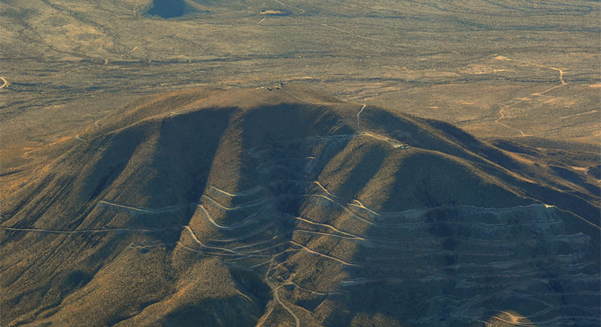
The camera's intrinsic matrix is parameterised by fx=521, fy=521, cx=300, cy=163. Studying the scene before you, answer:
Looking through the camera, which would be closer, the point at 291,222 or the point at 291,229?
the point at 291,229

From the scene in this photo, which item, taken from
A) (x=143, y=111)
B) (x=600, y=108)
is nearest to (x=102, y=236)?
(x=143, y=111)

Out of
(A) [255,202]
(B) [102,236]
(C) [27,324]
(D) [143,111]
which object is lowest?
(C) [27,324]

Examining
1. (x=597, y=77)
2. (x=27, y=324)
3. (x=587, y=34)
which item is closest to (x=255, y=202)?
(x=27, y=324)

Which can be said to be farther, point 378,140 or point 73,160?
point 73,160

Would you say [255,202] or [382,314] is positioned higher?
[255,202]

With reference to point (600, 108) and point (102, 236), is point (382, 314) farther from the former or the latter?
point (600, 108)

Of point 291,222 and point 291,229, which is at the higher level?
point 291,222

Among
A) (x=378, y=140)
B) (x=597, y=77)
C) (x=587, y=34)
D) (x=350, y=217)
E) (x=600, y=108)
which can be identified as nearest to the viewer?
(x=350, y=217)

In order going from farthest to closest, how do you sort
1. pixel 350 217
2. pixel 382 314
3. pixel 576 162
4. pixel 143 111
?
pixel 576 162 < pixel 143 111 < pixel 350 217 < pixel 382 314
